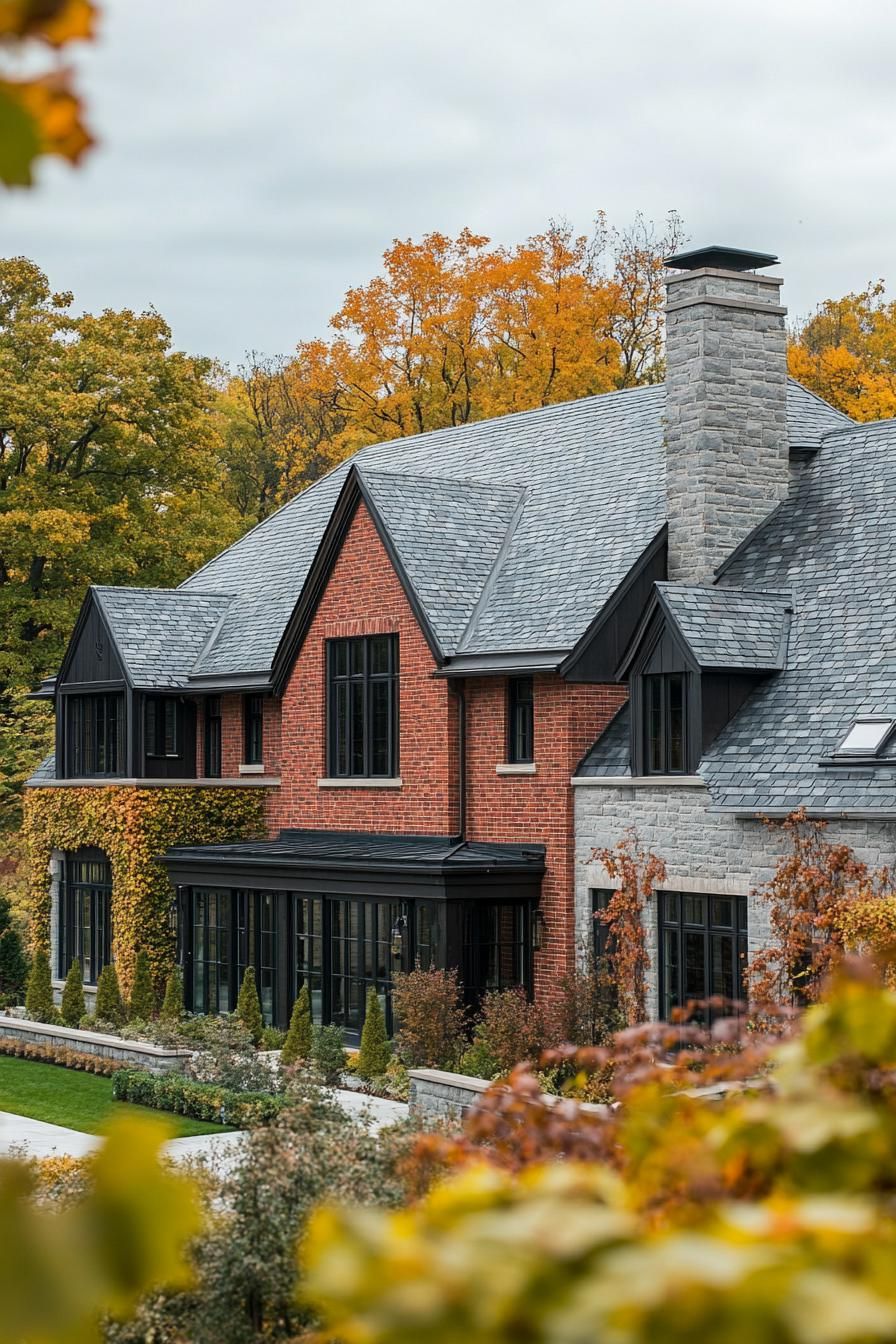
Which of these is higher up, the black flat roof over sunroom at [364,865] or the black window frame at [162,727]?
the black window frame at [162,727]

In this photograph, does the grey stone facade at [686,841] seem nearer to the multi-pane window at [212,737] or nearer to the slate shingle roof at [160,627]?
the multi-pane window at [212,737]

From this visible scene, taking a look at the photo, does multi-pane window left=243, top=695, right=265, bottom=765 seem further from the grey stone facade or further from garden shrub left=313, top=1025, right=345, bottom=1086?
the grey stone facade

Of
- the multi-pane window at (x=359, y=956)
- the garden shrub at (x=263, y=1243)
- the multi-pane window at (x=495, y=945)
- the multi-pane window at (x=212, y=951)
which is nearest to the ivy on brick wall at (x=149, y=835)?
the multi-pane window at (x=212, y=951)

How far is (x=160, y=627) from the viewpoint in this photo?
1170 inches

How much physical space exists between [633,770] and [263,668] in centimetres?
826

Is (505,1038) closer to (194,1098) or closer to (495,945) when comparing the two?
(495,945)

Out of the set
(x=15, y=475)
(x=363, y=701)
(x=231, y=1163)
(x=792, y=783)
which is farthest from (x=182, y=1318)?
(x=15, y=475)

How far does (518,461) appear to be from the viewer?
27.7 m

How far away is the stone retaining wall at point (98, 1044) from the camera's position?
2120 cm

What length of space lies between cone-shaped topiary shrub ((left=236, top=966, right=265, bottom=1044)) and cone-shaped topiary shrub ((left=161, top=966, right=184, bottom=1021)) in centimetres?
98

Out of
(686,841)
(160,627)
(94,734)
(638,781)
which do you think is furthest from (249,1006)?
(160,627)

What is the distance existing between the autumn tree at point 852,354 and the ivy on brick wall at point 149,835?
1719cm

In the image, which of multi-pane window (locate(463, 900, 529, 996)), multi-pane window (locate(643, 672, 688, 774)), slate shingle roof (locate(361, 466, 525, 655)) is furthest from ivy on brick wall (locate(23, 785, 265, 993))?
multi-pane window (locate(643, 672, 688, 774))

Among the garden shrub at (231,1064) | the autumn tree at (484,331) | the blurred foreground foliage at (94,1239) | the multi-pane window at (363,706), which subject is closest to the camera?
the blurred foreground foliage at (94,1239)
